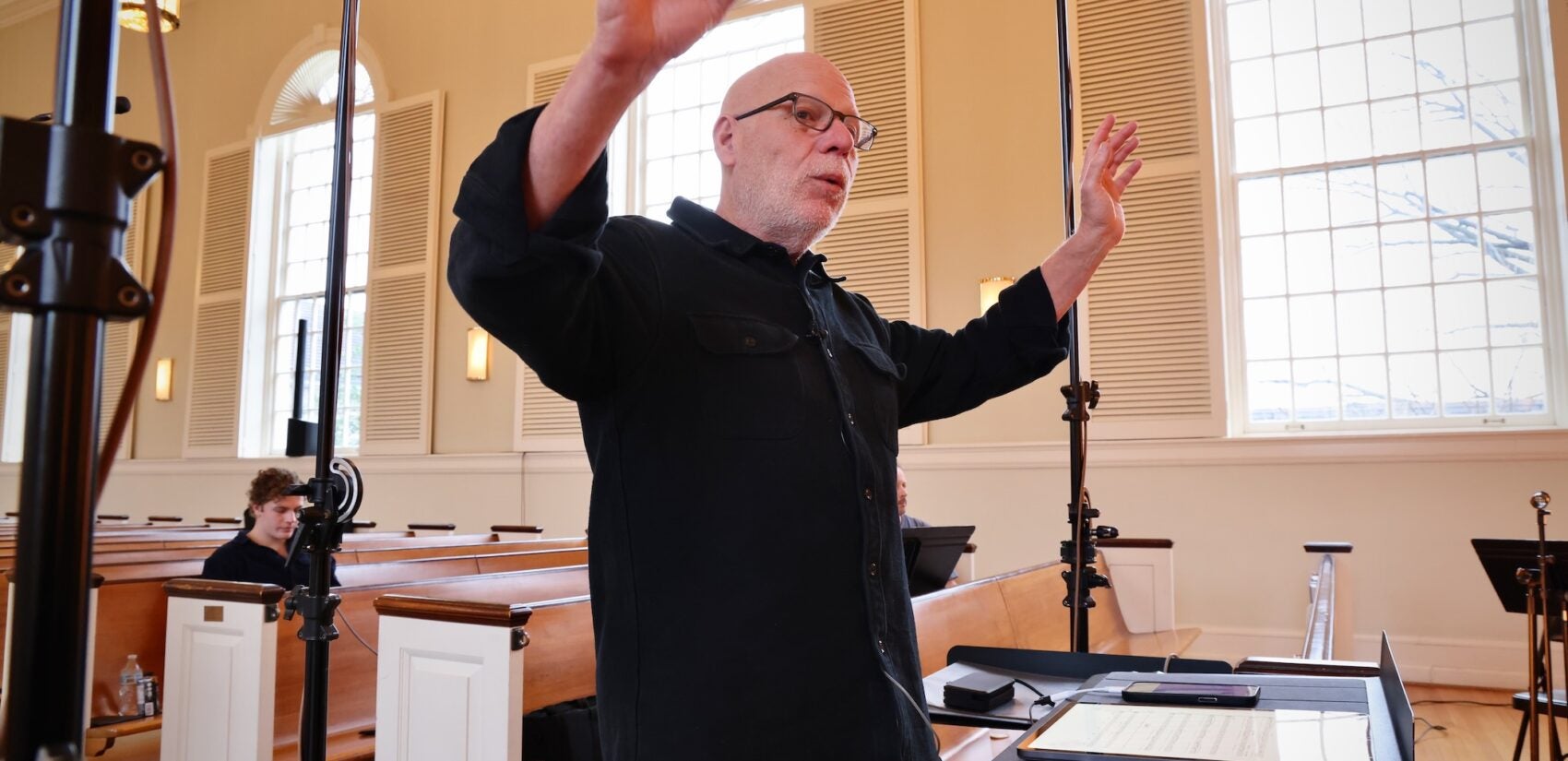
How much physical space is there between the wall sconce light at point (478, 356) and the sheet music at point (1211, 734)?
7099 millimetres

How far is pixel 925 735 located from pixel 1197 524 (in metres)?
4.85

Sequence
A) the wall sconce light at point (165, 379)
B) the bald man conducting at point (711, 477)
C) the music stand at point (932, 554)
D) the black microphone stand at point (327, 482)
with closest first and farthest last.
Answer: the bald man conducting at point (711, 477) → the black microphone stand at point (327, 482) → the music stand at point (932, 554) → the wall sconce light at point (165, 379)

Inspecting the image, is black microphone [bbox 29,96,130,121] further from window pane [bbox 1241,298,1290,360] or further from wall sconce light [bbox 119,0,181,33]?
window pane [bbox 1241,298,1290,360]

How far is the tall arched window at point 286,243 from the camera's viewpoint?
8.92 metres

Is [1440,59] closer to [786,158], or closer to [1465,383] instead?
Answer: [1465,383]

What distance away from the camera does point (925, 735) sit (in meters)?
1.03

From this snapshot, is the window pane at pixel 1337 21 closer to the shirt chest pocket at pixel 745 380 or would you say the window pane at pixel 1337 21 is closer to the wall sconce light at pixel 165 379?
the shirt chest pocket at pixel 745 380

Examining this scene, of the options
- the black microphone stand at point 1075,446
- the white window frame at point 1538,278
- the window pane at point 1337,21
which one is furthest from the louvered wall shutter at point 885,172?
the black microphone stand at point 1075,446

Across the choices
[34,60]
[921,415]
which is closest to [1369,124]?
[921,415]

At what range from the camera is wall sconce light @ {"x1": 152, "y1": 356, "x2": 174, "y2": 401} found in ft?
30.4

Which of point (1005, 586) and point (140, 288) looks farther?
point (1005, 586)

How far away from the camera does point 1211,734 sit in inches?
33.1

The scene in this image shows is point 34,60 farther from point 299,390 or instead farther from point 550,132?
point 550,132

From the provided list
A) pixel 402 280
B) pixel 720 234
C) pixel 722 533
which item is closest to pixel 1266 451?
pixel 720 234
